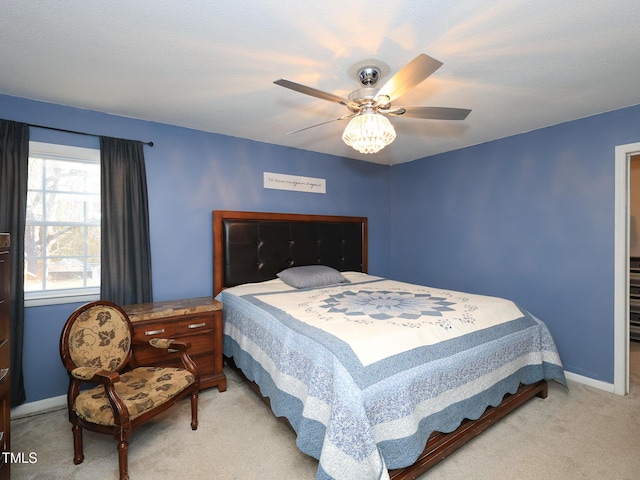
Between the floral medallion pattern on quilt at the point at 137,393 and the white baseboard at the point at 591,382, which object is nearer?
the floral medallion pattern on quilt at the point at 137,393

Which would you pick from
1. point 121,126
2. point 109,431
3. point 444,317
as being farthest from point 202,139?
point 444,317

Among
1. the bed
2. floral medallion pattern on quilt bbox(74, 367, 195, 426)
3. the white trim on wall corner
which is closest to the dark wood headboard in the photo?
the bed

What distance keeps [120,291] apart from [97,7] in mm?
2121

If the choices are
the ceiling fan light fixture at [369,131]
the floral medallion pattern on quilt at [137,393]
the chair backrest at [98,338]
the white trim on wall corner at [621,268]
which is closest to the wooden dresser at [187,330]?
the chair backrest at [98,338]

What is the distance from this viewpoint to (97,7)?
150 centimetres

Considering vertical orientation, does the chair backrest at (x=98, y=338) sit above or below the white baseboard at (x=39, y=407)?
above

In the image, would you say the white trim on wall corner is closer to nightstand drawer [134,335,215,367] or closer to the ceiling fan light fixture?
the ceiling fan light fixture

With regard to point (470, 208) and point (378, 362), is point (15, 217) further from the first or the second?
point (470, 208)

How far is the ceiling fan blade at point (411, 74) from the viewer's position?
1.46 metres

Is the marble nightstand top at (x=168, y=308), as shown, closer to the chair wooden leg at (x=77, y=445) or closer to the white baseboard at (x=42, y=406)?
the chair wooden leg at (x=77, y=445)

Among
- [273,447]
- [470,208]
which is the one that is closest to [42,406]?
[273,447]

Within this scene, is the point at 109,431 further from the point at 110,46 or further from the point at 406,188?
the point at 406,188

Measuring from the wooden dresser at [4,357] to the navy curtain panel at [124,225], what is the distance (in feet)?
4.01

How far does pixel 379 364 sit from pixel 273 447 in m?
1.00
